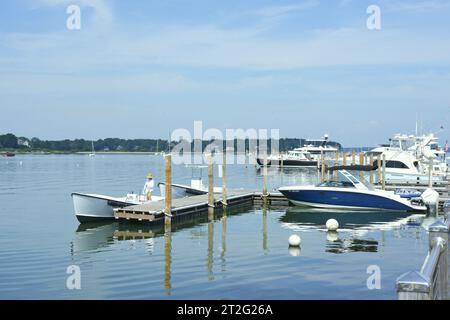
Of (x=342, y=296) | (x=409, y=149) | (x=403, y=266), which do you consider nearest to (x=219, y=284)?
(x=342, y=296)

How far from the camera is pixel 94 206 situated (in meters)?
25.9

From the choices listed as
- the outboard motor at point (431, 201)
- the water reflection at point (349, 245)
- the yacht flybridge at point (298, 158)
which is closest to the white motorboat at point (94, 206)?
the water reflection at point (349, 245)

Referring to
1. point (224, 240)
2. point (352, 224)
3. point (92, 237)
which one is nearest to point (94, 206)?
point (92, 237)

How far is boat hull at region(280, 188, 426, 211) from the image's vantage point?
97.2 ft

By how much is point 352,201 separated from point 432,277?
25.2m

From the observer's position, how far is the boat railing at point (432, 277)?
452cm

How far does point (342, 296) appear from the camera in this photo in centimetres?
1341

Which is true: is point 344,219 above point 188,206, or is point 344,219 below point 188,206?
below

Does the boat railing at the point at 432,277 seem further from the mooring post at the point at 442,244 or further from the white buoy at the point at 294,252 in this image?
the white buoy at the point at 294,252

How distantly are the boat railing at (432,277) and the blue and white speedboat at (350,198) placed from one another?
22.6 metres

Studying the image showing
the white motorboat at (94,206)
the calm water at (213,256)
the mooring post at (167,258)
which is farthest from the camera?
the white motorboat at (94,206)

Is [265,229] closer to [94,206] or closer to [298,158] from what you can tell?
[94,206]
